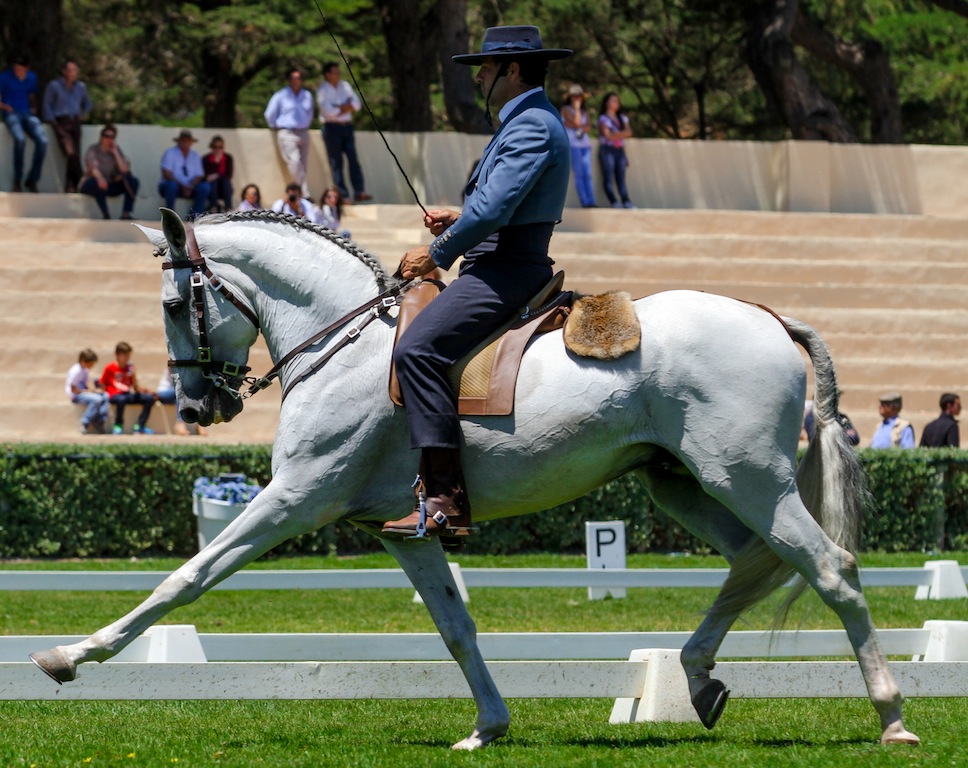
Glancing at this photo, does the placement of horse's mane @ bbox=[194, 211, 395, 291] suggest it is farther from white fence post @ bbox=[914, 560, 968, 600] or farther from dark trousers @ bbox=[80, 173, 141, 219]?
dark trousers @ bbox=[80, 173, 141, 219]

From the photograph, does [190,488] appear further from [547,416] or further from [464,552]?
[547,416]

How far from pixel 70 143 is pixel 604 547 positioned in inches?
563

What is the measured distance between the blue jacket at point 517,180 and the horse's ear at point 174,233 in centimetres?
112

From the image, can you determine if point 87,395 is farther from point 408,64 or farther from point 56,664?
point 56,664

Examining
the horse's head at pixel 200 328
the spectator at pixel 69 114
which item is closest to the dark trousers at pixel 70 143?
the spectator at pixel 69 114

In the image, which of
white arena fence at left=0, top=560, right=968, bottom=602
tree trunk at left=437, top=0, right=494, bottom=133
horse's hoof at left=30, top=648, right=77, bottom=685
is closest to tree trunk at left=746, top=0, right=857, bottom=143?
tree trunk at left=437, top=0, right=494, bottom=133

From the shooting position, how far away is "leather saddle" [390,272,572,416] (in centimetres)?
680

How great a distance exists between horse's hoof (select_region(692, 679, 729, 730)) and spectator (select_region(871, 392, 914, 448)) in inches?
506

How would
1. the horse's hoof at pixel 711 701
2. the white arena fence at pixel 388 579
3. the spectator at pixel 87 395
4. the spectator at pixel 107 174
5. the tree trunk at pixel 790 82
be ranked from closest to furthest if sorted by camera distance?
the horse's hoof at pixel 711 701, the white arena fence at pixel 388 579, the spectator at pixel 87 395, the spectator at pixel 107 174, the tree trunk at pixel 790 82

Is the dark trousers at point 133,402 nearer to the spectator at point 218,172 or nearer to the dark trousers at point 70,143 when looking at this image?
the spectator at point 218,172

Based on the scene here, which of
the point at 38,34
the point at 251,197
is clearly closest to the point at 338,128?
the point at 251,197

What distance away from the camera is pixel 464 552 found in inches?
694

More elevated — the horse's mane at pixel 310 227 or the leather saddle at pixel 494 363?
the horse's mane at pixel 310 227

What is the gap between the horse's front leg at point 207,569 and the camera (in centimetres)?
663
